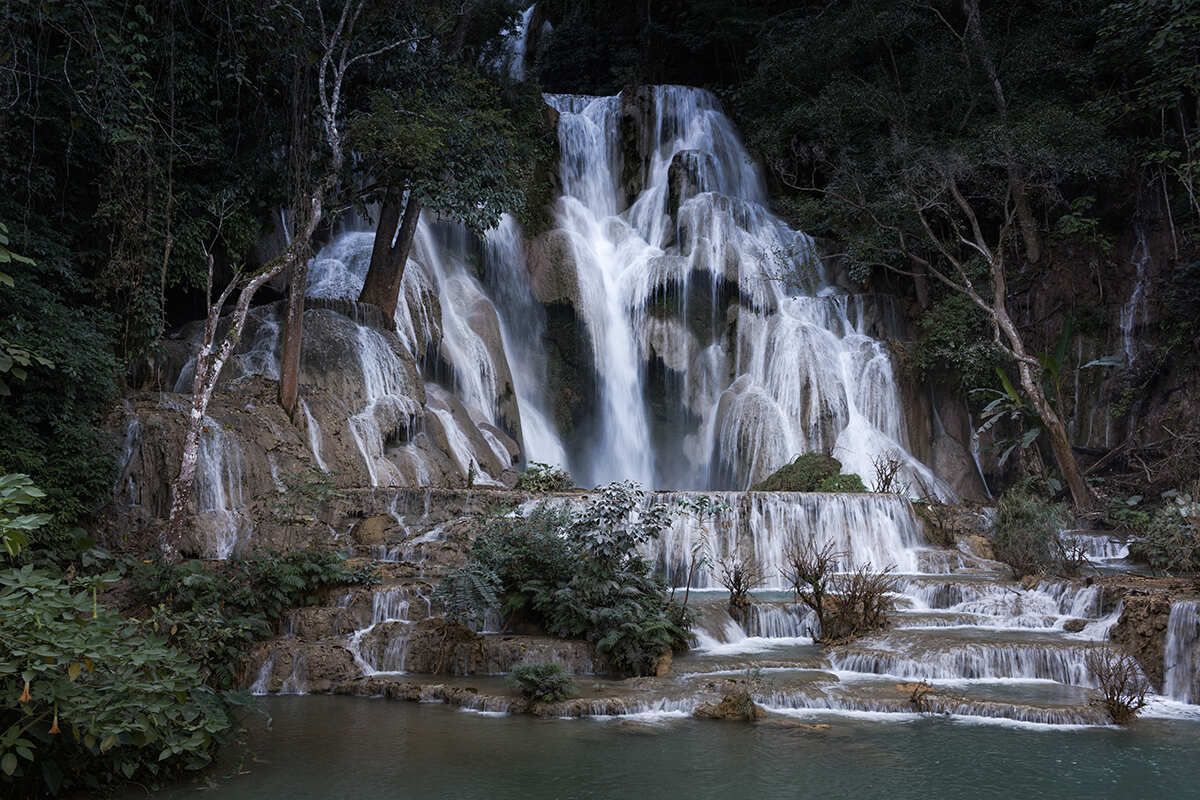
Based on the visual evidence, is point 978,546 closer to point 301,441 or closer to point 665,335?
point 665,335

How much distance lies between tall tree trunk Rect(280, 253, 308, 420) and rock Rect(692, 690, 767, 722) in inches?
390

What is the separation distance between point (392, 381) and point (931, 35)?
17.8 meters

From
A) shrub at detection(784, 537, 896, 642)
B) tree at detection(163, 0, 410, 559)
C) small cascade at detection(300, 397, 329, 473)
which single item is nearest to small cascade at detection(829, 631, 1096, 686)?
shrub at detection(784, 537, 896, 642)

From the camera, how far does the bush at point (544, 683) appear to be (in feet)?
27.2

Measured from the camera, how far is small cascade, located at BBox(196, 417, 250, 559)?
40.5 feet

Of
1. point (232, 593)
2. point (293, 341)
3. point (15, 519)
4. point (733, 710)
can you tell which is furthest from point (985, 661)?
point (293, 341)

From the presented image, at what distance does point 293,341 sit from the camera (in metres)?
15.8

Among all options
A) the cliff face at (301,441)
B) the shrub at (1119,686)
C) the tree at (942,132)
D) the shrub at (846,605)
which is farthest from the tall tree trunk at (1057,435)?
the cliff face at (301,441)

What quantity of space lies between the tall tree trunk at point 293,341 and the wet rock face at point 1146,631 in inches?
488

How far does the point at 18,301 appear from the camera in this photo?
11633 millimetres

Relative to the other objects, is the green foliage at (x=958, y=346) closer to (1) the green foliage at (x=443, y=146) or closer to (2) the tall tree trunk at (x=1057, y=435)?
(2) the tall tree trunk at (x=1057, y=435)

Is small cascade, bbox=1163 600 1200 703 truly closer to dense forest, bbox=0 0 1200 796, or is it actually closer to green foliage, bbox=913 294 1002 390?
dense forest, bbox=0 0 1200 796

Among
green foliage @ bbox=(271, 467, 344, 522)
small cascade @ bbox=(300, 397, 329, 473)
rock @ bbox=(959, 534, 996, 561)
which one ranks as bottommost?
rock @ bbox=(959, 534, 996, 561)

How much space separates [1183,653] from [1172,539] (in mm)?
4808
